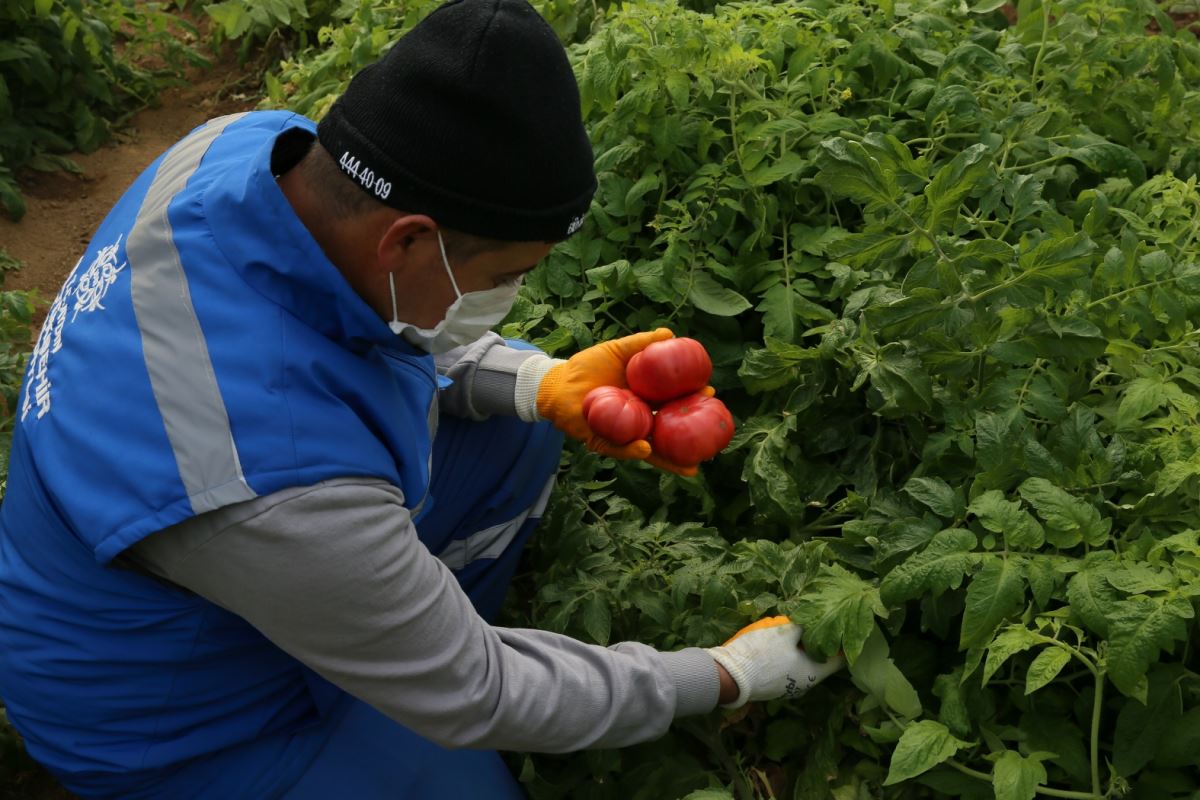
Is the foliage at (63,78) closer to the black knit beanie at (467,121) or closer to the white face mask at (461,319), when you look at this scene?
the white face mask at (461,319)

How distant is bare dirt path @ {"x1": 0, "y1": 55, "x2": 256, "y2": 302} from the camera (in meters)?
4.33

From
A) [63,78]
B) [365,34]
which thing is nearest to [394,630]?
[365,34]

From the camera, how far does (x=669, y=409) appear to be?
2549 mm

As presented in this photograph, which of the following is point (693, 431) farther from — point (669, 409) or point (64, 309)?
point (64, 309)

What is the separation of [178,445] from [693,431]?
3.49 feet

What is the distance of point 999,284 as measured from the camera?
91.6 inches

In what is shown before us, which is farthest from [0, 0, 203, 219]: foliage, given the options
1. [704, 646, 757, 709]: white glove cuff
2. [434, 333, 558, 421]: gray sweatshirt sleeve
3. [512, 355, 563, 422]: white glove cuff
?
[704, 646, 757, 709]: white glove cuff

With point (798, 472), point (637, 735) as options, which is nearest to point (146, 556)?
point (637, 735)

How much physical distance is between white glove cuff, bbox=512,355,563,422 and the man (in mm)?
340

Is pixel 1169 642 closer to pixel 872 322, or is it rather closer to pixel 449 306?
pixel 872 322

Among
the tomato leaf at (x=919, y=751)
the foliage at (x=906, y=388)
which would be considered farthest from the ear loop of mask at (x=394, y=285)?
the tomato leaf at (x=919, y=751)

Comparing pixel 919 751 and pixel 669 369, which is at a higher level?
pixel 669 369

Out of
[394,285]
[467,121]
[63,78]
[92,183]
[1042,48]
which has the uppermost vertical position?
[467,121]

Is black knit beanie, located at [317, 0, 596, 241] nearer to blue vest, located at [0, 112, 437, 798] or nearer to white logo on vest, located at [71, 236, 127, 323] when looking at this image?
blue vest, located at [0, 112, 437, 798]
